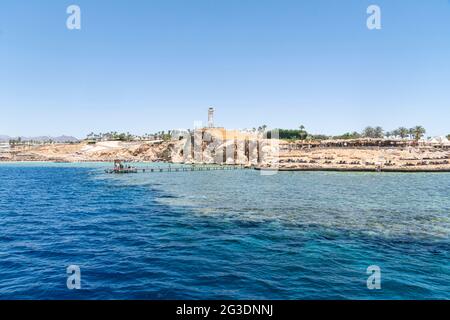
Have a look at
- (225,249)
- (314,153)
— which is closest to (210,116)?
(314,153)

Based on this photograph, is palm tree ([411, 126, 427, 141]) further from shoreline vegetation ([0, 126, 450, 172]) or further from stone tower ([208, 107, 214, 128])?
stone tower ([208, 107, 214, 128])

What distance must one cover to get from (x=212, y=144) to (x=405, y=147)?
92191 millimetres

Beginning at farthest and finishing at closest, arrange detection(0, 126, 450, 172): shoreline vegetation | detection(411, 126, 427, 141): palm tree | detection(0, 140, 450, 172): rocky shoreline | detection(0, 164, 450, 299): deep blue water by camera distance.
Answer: detection(411, 126, 427, 141): palm tree
detection(0, 126, 450, 172): shoreline vegetation
detection(0, 140, 450, 172): rocky shoreline
detection(0, 164, 450, 299): deep blue water

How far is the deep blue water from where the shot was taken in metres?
18.0

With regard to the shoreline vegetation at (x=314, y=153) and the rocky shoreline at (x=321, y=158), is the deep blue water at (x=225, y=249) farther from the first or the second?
the shoreline vegetation at (x=314, y=153)

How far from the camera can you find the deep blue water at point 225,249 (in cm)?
1803

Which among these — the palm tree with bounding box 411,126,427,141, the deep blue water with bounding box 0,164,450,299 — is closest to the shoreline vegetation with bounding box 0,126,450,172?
the palm tree with bounding box 411,126,427,141

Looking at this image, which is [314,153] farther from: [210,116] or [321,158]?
[210,116]

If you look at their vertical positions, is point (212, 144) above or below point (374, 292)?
above

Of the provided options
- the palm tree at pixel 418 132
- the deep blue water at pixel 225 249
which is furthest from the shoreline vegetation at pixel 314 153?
the deep blue water at pixel 225 249

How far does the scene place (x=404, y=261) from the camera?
2242 cm
